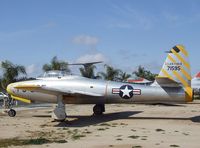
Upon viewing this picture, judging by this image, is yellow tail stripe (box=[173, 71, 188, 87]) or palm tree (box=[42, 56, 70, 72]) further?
palm tree (box=[42, 56, 70, 72])

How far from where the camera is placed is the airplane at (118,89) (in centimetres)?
Result: 1800

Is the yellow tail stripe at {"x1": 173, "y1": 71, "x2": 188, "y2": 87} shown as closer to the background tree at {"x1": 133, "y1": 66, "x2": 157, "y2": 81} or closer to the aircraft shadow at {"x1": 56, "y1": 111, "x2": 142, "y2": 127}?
the aircraft shadow at {"x1": 56, "y1": 111, "x2": 142, "y2": 127}

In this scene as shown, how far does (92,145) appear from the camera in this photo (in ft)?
36.4

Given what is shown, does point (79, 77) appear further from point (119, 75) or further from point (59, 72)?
point (119, 75)

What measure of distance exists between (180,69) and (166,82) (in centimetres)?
106

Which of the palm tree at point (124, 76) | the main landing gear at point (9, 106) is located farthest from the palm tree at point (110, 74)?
the main landing gear at point (9, 106)

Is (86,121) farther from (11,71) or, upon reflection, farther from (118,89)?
(11,71)

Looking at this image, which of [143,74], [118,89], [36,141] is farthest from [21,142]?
[143,74]

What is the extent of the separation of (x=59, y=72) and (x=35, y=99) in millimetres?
2205

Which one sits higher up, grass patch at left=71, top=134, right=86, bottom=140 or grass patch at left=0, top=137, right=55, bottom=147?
grass patch at left=71, top=134, right=86, bottom=140

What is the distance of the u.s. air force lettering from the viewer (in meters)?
18.8

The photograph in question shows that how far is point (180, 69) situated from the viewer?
18.1 metres

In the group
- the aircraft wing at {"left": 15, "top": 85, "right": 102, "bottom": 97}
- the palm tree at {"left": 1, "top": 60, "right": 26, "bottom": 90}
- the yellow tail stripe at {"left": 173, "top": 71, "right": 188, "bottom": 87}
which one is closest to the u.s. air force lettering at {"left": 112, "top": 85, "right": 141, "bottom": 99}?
the aircraft wing at {"left": 15, "top": 85, "right": 102, "bottom": 97}

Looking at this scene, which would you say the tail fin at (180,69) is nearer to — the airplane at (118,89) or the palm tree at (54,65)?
the airplane at (118,89)
